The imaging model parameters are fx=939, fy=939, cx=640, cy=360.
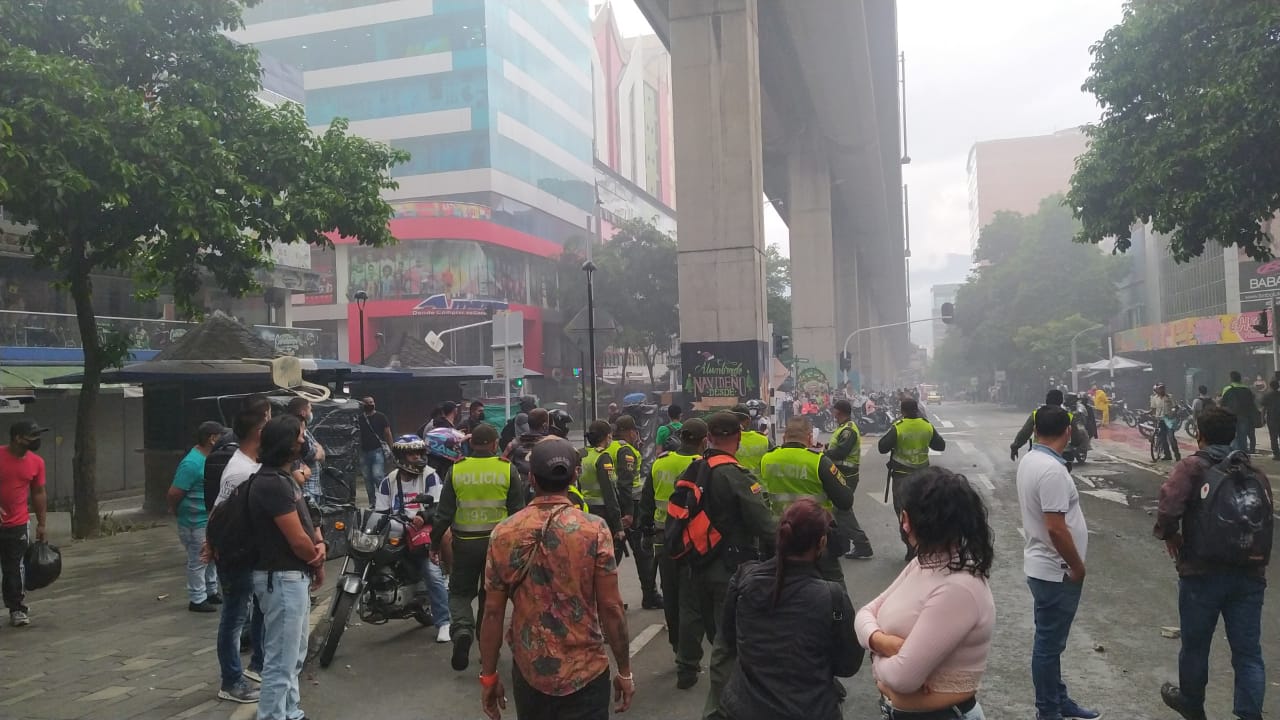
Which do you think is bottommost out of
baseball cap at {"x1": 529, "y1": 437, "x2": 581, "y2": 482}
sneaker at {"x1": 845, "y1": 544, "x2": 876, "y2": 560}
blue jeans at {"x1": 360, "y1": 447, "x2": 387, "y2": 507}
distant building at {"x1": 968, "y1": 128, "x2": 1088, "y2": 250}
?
sneaker at {"x1": 845, "y1": 544, "x2": 876, "y2": 560}

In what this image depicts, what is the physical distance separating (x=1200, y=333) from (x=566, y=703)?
44855mm

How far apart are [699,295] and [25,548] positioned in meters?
15.1

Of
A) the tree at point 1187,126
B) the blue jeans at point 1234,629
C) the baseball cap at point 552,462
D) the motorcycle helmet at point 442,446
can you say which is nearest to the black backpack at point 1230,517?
the blue jeans at point 1234,629

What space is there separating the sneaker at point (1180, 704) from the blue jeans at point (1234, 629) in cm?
6

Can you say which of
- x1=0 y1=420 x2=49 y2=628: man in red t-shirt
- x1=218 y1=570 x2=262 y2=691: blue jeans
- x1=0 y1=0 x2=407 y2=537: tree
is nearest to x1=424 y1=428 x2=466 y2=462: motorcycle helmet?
x1=218 y1=570 x2=262 y2=691: blue jeans

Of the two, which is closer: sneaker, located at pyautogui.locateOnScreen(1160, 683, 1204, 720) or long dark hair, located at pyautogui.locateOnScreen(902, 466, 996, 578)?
long dark hair, located at pyautogui.locateOnScreen(902, 466, 996, 578)

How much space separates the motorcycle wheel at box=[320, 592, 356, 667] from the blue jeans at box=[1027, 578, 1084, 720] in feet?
14.6

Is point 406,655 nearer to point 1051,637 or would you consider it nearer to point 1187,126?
point 1051,637

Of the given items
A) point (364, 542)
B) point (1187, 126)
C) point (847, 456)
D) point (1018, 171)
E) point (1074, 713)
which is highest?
point (1018, 171)

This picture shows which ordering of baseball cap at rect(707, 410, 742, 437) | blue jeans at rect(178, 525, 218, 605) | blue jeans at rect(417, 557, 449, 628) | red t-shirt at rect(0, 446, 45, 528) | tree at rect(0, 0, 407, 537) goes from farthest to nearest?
tree at rect(0, 0, 407, 537) → blue jeans at rect(178, 525, 218, 605) → red t-shirt at rect(0, 446, 45, 528) → blue jeans at rect(417, 557, 449, 628) → baseball cap at rect(707, 410, 742, 437)

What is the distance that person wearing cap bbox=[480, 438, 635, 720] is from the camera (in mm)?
3498

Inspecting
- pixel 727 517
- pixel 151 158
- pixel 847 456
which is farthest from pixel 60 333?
pixel 727 517

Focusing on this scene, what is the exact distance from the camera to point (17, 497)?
25.4ft

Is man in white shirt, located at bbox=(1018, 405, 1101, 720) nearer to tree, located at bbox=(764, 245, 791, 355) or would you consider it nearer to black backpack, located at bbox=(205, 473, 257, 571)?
black backpack, located at bbox=(205, 473, 257, 571)
